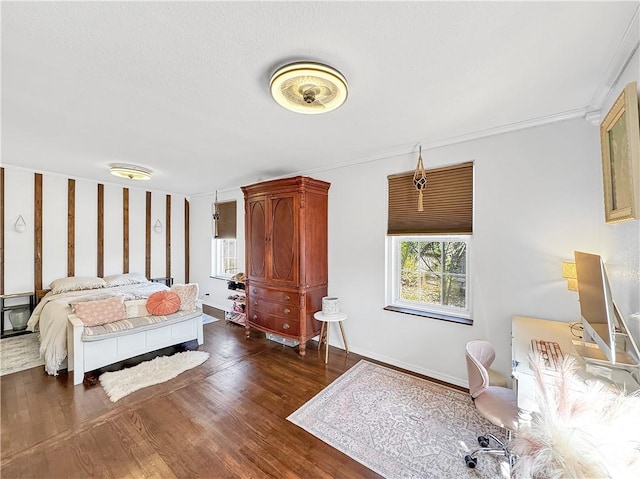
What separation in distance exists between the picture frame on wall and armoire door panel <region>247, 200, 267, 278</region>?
3.28 metres

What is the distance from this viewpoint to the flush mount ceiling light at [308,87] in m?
1.52

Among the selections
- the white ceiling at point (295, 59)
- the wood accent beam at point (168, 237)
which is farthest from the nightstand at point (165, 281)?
the white ceiling at point (295, 59)

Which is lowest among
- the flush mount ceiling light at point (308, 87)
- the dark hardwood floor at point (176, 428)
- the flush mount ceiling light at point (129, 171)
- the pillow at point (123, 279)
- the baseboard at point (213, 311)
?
the dark hardwood floor at point (176, 428)

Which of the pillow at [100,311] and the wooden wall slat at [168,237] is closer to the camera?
the pillow at [100,311]

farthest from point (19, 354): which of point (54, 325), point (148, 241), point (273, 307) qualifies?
point (273, 307)

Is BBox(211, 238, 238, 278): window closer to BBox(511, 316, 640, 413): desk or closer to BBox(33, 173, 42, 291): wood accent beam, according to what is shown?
BBox(33, 173, 42, 291): wood accent beam

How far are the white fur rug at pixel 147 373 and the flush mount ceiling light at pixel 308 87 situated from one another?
2.97 metres

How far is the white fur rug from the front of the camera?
2.59 meters

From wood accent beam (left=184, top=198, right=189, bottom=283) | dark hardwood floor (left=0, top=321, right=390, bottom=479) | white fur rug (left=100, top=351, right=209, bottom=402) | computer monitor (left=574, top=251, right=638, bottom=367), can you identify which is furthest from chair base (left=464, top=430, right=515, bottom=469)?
wood accent beam (left=184, top=198, right=189, bottom=283)

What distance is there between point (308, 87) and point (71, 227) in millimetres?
5142

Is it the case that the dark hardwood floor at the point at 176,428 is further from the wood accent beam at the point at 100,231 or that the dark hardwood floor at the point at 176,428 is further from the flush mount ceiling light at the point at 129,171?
the flush mount ceiling light at the point at 129,171

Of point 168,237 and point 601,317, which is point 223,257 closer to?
point 168,237

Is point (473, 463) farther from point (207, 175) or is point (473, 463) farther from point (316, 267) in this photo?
point (207, 175)

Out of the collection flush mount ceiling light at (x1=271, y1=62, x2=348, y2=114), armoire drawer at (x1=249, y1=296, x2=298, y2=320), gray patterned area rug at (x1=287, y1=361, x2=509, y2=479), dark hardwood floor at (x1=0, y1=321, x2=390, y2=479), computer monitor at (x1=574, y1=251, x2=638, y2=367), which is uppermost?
flush mount ceiling light at (x1=271, y1=62, x2=348, y2=114)
